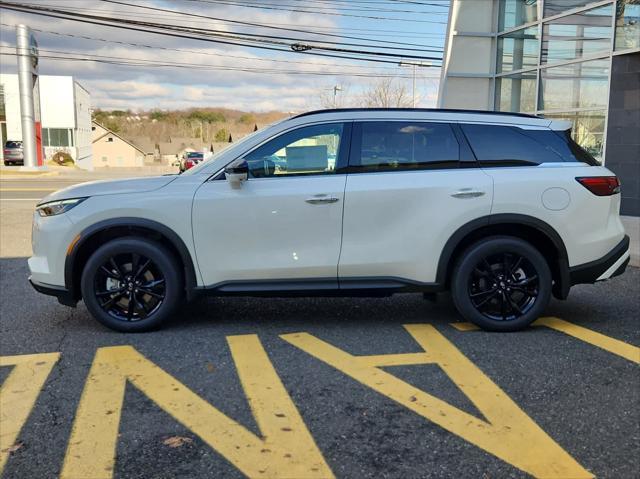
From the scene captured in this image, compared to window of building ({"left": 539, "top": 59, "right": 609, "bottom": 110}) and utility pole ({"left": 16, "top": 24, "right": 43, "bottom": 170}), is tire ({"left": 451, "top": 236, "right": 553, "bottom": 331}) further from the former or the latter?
utility pole ({"left": 16, "top": 24, "right": 43, "bottom": 170})

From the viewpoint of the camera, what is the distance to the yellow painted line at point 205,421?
3000 millimetres

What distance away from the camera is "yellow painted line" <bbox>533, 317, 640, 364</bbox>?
4.63m

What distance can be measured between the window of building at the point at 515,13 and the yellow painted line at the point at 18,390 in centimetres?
1400

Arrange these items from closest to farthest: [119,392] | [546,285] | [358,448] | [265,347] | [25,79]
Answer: [358,448], [119,392], [265,347], [546,285], [25,79]

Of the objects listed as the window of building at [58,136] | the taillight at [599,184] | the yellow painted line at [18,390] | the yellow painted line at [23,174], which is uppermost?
the window of building at [58,136]

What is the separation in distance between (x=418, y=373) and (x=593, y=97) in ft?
34.7

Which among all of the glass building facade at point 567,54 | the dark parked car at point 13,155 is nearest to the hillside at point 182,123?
the dark parked car at point 13,155

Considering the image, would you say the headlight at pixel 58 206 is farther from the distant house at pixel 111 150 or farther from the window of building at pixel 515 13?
the distant house at pixel 111 150

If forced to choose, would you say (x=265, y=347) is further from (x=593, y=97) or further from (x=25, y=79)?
(x=25, y=79)

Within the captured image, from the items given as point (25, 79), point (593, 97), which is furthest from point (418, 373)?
point (25, 79)

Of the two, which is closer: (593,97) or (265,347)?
(265,347)

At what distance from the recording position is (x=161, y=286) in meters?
5.00

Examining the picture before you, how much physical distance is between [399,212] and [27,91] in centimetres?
3634

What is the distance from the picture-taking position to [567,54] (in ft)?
44.7
